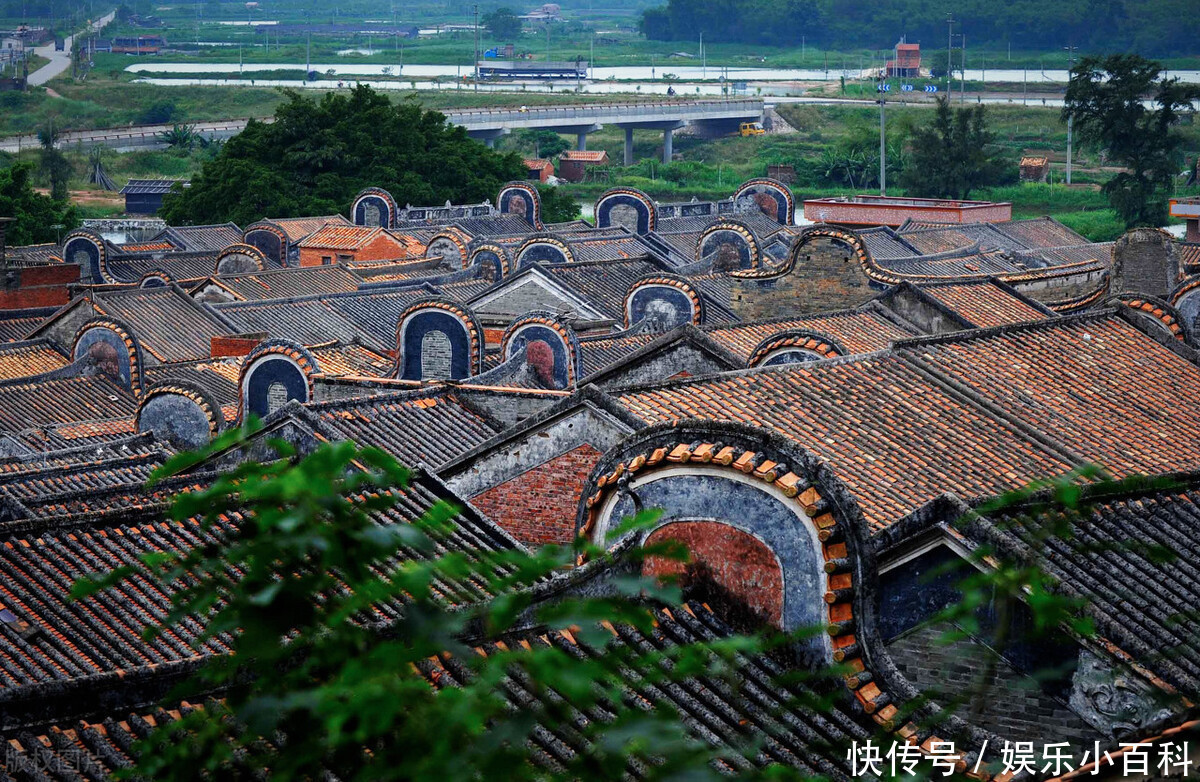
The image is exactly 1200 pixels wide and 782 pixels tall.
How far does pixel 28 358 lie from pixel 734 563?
26.7m

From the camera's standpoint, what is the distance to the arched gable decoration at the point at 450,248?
45875mm

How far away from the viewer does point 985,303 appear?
25656 millimetres

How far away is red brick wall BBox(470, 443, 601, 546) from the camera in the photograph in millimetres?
16469

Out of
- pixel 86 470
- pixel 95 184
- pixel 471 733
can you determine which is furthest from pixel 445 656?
pixel 95 184

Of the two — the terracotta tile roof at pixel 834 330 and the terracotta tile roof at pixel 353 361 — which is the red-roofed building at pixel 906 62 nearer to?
the terracotta tile roof at pixel 353 361

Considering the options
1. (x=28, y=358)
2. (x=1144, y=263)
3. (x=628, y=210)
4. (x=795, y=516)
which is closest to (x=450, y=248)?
(x=628, y=210)

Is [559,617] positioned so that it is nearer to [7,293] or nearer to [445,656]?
[445,656]

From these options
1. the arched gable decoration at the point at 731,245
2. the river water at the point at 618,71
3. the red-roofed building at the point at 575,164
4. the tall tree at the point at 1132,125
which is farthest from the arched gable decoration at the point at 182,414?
the river water at the point at 618,71

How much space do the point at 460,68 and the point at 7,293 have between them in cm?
11772

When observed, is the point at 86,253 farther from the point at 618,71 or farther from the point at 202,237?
the point at 618,71

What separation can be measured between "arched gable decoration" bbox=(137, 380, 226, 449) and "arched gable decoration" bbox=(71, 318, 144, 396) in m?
6.56

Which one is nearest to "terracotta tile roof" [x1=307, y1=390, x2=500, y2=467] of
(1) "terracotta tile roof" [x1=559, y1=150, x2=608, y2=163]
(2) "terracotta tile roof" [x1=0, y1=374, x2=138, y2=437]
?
(2) "terracotta tile roof" [x1=0, y1=374, x2=138, y2=437]

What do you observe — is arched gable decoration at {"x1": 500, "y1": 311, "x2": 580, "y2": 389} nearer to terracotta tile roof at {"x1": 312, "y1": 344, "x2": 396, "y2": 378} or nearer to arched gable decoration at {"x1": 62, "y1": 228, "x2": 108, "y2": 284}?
terracotta tile roof at {"x1": 312, "y1": 344, "x2": 396, "y2": 378}

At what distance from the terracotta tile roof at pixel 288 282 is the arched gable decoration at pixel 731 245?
31.2ft
